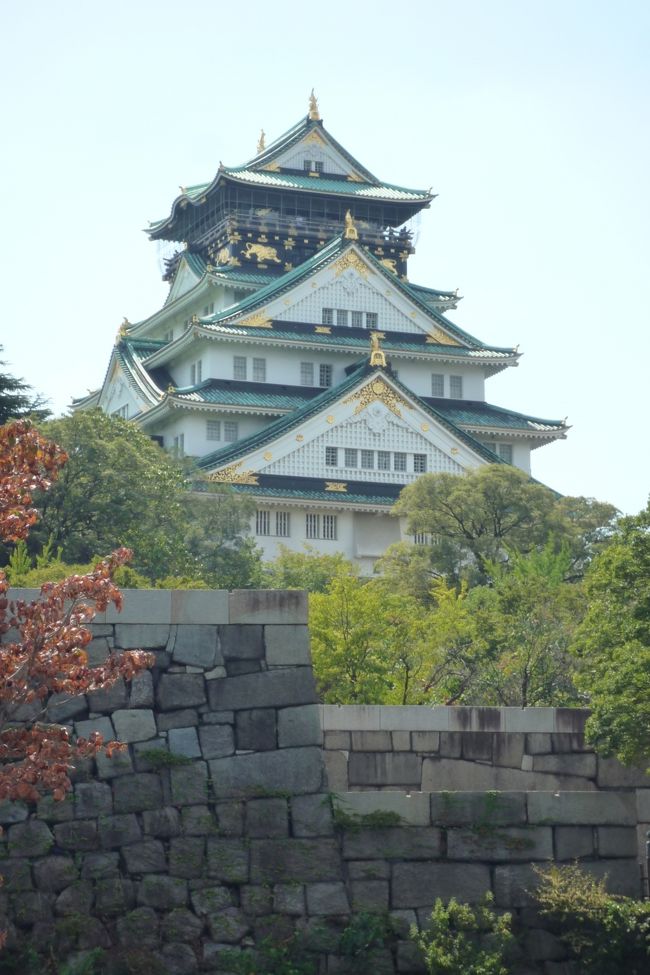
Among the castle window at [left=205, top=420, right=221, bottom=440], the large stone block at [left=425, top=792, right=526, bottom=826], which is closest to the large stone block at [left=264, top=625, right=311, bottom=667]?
the large stone block at [left=425, top=792, right=526, bottom=826]

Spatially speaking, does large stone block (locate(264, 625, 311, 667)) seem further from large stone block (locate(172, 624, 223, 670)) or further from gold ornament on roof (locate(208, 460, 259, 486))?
gold ornament on roof (locate(208, 460, 259, 486))

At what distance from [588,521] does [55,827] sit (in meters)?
33.7

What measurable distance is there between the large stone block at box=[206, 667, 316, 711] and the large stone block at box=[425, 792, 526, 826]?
159 centimetres

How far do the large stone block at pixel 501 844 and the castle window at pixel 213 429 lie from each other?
4688 cm

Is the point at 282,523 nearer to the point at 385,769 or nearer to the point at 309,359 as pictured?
the point at 309,359

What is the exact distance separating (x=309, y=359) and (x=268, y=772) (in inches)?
2014

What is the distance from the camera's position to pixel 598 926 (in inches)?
661

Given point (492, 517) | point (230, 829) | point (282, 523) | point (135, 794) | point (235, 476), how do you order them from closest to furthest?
point (135, 794)
point (230, 829)
point (492, 517)
point (235, 476)
point (282, 523)

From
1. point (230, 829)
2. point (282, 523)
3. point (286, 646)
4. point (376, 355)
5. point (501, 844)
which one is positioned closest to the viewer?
point (230, 829)

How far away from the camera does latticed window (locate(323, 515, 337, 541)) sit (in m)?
60.9

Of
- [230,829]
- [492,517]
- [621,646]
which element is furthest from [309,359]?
[230,829]

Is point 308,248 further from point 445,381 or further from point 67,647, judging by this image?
point 67,647

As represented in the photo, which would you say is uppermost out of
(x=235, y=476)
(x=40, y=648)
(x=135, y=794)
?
(x=235, y=476)

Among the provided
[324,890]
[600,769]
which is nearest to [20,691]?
[324,890]
